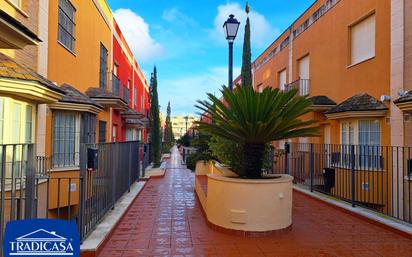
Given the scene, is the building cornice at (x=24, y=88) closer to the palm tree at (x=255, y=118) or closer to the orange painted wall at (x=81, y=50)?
the orange painted wall at (x=81, y=50)

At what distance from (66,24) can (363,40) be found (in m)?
10.3

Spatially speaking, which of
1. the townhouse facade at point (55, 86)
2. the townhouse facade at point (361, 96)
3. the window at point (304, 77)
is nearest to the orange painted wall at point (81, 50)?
the townhouse facade at point (55, 86)

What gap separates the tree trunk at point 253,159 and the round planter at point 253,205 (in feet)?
2.26

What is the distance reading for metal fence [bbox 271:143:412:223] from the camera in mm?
10070

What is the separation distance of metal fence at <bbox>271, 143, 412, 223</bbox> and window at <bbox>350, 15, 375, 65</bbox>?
3.30 metres

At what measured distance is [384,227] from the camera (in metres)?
6.53

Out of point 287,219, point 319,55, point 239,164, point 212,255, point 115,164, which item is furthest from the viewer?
point 319,55

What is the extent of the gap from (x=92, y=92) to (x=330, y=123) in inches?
381

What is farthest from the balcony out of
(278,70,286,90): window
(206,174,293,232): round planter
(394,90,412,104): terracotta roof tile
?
(206,174,293,232): round planter

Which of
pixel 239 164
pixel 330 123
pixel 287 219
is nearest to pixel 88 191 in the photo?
pixel 239 164

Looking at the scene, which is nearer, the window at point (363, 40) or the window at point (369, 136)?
Answer: the window at point (369, 136)

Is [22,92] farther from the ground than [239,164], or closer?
farther from the ground

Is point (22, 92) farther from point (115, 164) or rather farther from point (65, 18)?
point (65, 18)

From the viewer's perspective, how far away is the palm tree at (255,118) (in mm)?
6270
